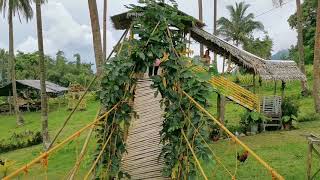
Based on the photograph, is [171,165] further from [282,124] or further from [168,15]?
[282,124]

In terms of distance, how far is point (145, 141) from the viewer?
891 centimetres

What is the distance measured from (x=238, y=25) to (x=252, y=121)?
2593 cm

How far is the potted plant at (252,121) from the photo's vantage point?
13000 mm

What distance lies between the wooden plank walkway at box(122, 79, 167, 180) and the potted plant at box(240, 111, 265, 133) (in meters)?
3.80

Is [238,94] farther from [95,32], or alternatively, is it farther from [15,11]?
[15,11]

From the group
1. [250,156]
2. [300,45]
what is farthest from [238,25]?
[250,156]

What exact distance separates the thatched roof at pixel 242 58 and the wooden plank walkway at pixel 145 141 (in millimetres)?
2852

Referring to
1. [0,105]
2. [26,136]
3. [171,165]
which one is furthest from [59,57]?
[171,165]

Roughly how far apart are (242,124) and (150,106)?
4626mm

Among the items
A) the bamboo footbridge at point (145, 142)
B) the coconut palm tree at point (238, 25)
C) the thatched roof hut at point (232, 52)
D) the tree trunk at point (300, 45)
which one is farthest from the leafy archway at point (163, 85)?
the coconut palm tree at point (238, 25)

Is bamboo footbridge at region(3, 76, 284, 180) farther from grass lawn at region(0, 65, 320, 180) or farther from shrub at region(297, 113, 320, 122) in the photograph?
shrub at region(297, 113, 320, 122)

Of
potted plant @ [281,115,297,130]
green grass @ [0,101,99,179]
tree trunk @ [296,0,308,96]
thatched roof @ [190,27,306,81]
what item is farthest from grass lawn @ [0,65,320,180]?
thatched roof @ [190,27,306,81]

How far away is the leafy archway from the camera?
495 cm

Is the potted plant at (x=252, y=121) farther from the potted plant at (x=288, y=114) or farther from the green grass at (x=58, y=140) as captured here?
the green grass at (x=58, y=140)
